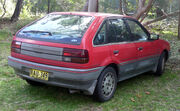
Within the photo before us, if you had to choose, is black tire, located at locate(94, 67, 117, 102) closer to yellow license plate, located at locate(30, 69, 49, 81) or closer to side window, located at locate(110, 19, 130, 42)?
side window, located at locate(110, 19, 130, 42)

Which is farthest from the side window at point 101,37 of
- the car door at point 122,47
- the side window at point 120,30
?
the side window at point 120,30

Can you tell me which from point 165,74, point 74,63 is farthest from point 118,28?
point 165,74

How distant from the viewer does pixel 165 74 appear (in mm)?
6789

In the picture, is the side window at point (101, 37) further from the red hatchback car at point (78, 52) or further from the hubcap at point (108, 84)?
the hubcap at point (108, 84)

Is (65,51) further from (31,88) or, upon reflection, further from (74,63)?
(31,88)

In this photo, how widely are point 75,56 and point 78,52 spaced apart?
0.08 m

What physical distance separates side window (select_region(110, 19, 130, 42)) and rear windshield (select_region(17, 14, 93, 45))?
0.58 m

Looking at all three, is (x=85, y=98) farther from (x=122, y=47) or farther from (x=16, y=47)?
(x=16, y=47)

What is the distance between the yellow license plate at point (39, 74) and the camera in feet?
13.2

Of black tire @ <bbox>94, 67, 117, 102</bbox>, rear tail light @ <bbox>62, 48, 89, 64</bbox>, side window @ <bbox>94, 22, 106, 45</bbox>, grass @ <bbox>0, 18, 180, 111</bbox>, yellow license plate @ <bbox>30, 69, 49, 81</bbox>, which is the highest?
side window @ <bbox>94, 22, 106, 45</bbox>

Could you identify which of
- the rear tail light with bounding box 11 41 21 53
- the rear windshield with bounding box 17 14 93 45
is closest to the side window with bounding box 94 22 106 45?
the rear windshield with bounding box 17 14 93 45

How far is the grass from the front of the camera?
4.21 m

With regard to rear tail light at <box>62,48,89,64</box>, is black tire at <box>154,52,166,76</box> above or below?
below

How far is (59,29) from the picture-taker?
14.2ft
